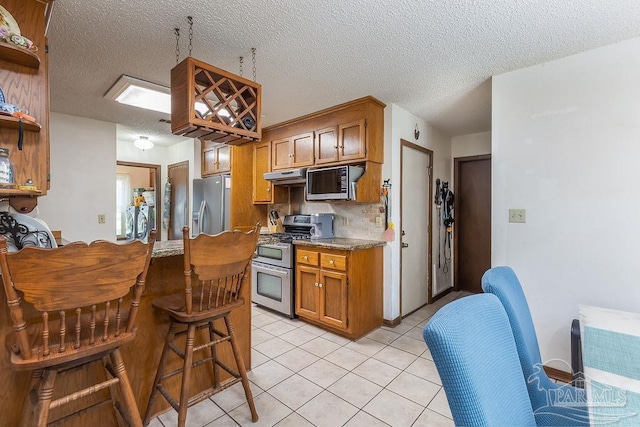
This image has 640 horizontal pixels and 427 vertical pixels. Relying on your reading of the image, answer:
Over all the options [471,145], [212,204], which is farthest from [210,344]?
[471,145]

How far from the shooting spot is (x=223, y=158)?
428cm

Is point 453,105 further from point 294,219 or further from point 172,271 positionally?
point 172,271

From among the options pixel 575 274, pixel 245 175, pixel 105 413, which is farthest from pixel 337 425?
pixel 245 175

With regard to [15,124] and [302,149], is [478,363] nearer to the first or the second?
[15,124]

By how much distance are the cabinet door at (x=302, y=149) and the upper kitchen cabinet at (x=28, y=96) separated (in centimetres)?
235

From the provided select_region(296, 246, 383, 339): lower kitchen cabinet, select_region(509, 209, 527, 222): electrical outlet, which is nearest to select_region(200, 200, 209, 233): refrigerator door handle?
select_region(296, 246, 383, 339): lower kitchen cabinet

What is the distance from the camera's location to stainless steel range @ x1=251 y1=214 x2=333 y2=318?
10.8 ft

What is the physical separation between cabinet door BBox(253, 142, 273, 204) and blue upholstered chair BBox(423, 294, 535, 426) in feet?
11.3

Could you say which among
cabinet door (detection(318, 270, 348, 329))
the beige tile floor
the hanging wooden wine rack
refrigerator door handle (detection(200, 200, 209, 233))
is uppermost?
the hanging wooden wine rack

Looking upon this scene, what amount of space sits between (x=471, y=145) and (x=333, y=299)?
3016 mm

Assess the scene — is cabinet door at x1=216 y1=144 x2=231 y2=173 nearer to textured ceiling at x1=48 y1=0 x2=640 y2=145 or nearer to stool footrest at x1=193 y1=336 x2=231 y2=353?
textured ceiling at x1=48 y1=0 x2=640 y2=145

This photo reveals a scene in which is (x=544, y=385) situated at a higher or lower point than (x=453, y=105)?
lower

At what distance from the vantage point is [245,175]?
4.23m

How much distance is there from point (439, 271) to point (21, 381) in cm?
415
